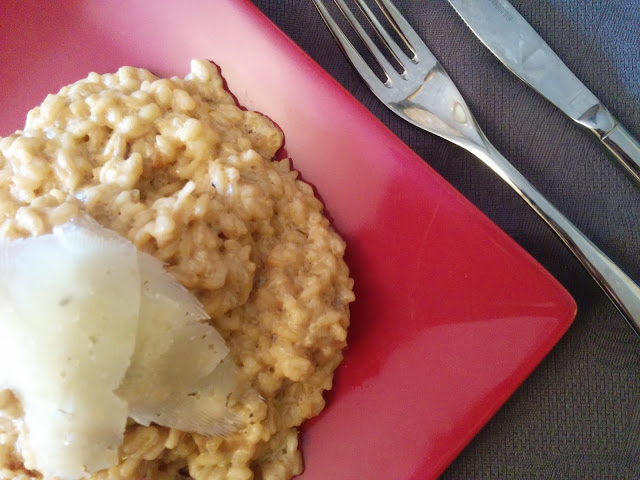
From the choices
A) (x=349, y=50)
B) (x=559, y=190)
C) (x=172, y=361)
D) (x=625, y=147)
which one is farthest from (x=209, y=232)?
(x=625, y=147)

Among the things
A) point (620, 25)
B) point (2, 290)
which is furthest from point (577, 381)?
point (2, 290)

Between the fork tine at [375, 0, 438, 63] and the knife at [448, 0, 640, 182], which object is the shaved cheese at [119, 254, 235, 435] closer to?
the fork tine at [375, 0, 438, 63]

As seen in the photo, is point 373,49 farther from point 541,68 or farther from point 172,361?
point 172,361

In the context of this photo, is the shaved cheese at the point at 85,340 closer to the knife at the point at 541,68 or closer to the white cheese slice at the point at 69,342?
the white cheese slice at the point at 69,342

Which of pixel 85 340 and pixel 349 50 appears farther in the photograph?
pixel 349 50

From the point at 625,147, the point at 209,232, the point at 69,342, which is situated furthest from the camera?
the point at 625,147

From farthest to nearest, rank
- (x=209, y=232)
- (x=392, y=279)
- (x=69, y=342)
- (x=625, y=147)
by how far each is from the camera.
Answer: (x=625, y=147) < (x=392, y=279) < (x=209, y=232) < (x=69, y=342)

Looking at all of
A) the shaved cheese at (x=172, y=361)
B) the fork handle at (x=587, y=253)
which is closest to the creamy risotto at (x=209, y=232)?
the shaved cheese at (x=172, y=361)

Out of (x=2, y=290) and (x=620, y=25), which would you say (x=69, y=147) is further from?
(x=620, y=25)
